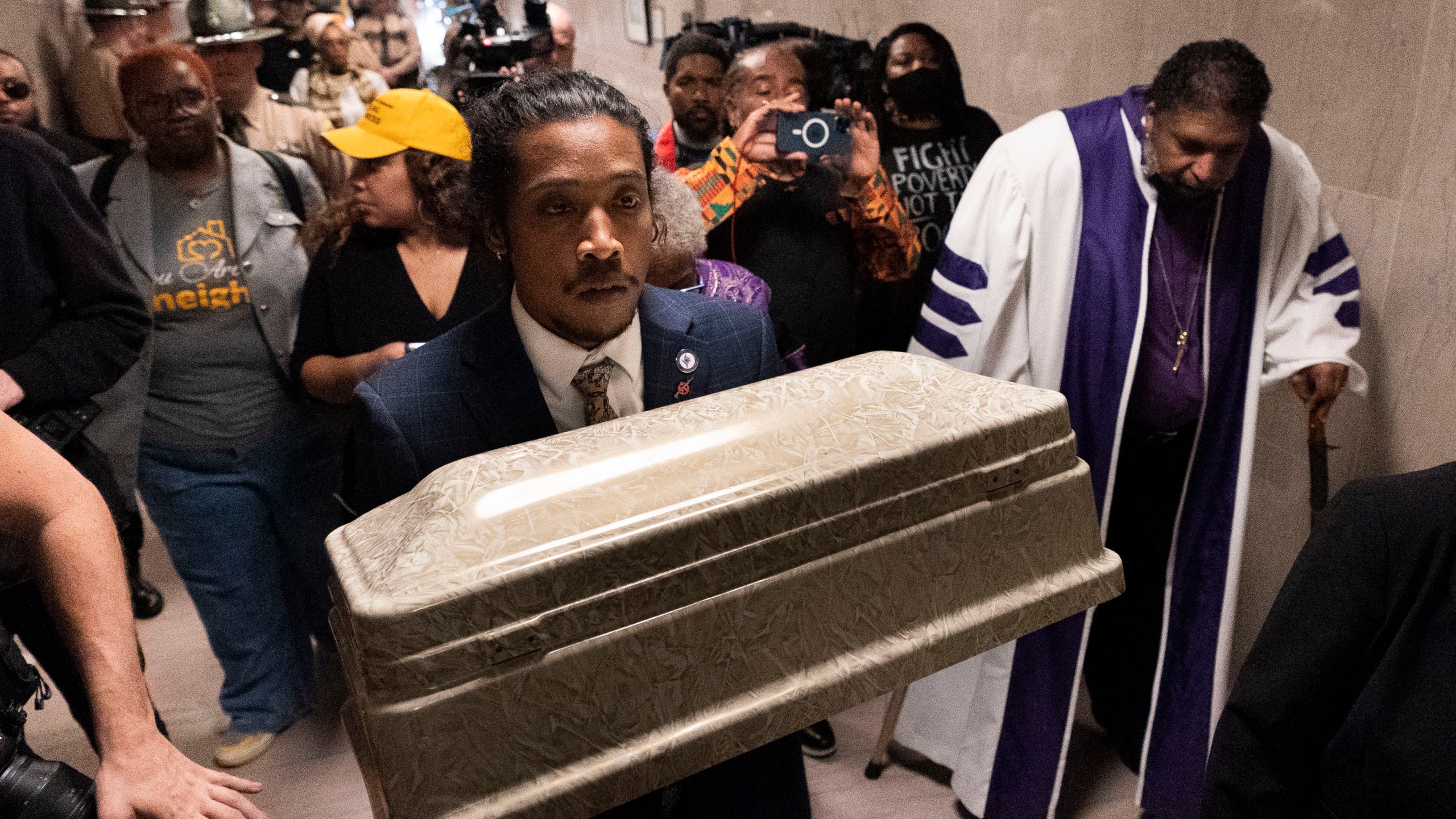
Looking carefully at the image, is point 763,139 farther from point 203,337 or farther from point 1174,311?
point 203,337

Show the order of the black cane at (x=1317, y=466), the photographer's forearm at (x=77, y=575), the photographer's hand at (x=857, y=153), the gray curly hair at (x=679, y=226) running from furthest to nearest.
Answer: the black cane at (x=1317, y=466) < the photographer's hand at (x=857, y=153) < the gray curly hair at (x=679, y=226) < the photographer's forearm at (x=77, y=575)

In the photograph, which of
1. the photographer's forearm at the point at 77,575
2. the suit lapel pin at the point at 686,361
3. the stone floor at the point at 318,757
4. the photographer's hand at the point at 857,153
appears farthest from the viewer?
the photographer's hand at the point at 857,153

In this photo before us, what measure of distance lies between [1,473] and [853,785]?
5.74 feet

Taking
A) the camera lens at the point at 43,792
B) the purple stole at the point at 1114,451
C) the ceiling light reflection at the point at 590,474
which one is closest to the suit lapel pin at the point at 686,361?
the ceiling light reflection at the point at 590,474

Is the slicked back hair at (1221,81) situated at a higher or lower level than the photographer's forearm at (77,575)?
higher

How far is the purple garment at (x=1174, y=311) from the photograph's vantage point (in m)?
1.82

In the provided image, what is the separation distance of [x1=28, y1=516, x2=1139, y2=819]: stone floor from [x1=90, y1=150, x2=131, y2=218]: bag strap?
57 centimetres

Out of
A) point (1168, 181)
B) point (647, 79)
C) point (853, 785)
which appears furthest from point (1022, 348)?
point (853, 785)

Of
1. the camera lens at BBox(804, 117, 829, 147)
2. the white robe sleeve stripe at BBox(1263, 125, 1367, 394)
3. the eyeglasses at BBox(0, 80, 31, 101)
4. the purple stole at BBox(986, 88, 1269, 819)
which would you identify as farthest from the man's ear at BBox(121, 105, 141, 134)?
the white robe sleeve stripe at BBox(1263, 125, 1367, 394)

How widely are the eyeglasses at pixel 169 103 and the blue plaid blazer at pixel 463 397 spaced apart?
2.70ft

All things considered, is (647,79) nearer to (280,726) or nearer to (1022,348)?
(1022,348)

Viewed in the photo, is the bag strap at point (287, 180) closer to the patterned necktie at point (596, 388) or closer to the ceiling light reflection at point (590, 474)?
the patterned necktie at point (596, 388)

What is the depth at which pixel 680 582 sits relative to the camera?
0.80m

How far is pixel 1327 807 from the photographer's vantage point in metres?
1.13
